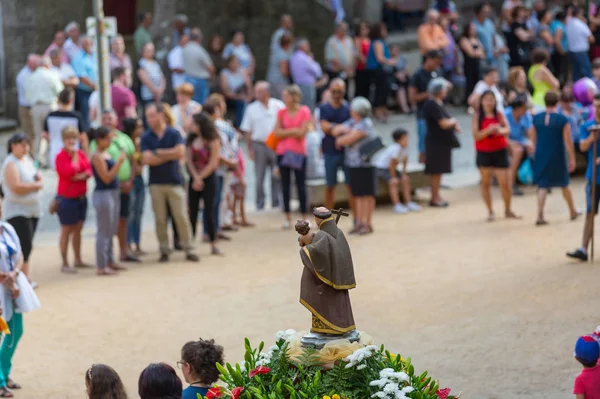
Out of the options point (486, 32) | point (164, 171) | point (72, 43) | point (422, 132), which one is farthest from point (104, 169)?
point (486, 32)

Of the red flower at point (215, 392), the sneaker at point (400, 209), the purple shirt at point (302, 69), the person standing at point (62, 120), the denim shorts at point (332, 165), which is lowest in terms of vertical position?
the sneaker at point (400, 209)

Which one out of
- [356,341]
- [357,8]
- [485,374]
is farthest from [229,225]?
[357,8]

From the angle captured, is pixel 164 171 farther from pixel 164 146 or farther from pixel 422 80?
pixel 422 80

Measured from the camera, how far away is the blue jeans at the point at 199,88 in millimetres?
20234

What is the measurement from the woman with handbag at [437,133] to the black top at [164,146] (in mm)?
4314

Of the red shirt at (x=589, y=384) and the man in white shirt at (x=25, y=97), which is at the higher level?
the man in white shirt at (x=25, y=97)

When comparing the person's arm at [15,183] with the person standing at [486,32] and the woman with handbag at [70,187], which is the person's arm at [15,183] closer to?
the woman with handbag at [70,187]

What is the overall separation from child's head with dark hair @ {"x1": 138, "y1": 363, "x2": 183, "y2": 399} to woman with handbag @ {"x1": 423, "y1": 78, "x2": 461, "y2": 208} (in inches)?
397

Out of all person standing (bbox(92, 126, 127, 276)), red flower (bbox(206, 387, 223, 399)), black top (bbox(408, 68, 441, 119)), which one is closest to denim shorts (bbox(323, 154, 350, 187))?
person standing (bbox(92, 126, 127, 276))

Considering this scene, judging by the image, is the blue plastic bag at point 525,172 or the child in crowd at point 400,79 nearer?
the blue plastic bag at point 525,172

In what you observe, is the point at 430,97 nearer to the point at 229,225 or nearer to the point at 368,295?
the point at 229,225

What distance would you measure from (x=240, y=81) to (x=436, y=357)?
11660 millimetres

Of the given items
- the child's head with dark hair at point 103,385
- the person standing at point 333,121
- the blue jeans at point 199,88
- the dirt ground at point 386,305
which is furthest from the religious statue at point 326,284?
the blue jeans at point 199,88

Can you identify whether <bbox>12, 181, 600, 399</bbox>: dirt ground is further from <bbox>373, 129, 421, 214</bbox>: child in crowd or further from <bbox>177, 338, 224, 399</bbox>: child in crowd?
<bbox>177, 338, 224, 399</bbox>: child in crowd
